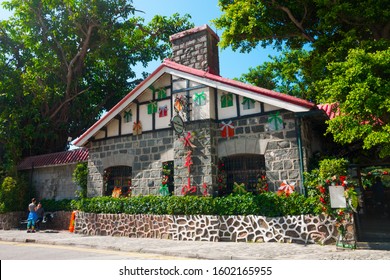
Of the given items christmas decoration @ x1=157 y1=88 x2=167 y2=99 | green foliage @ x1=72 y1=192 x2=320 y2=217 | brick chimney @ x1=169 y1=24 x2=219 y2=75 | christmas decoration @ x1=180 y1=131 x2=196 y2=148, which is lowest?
green foliage @ x1=72 y1=192 x2=320 y2=217

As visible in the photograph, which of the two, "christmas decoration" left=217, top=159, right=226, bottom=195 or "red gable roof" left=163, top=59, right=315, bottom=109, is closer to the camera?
"red gable roof" left=163, top=59, right=315, bottom=109

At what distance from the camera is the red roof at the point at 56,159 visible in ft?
47.3

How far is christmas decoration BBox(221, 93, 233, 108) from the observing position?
35.2 feet

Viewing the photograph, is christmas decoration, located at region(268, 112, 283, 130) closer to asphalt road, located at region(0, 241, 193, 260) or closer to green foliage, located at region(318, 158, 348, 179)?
green foliage, located at region(318, 158, 348, 179)

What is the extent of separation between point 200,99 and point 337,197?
5.54m

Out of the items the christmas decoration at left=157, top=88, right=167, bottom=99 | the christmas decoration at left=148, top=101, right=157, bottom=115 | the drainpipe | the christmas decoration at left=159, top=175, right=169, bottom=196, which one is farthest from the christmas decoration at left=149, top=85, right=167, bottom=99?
the drainpipe

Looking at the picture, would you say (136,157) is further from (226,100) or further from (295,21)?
(295,21)

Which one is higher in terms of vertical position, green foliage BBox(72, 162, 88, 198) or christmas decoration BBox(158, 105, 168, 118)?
christmas decoration BBox(158, 105, 168, 118)

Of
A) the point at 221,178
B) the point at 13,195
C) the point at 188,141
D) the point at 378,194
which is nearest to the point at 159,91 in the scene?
the point at 188,141

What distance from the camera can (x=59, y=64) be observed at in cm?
1795

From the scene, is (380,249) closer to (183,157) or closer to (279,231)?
Answer: (279,231)

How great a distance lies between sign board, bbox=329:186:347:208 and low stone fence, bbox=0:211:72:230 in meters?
11.6

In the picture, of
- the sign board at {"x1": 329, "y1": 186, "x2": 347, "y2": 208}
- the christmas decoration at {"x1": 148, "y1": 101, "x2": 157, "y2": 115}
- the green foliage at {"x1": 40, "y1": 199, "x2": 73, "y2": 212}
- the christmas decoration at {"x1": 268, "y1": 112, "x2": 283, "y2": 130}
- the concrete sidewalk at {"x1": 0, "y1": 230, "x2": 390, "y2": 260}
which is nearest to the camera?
the concrete sidewalk at {"x1": 0, "y1": 230, "x2": 390, "y2": 260}
